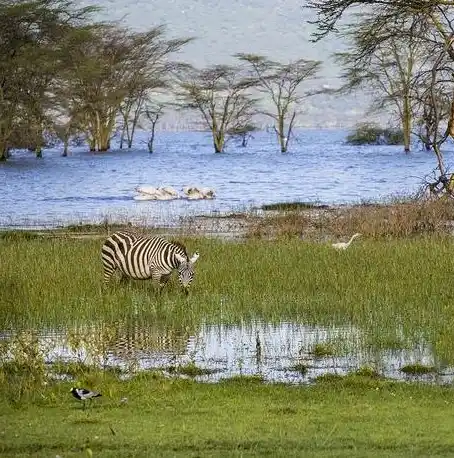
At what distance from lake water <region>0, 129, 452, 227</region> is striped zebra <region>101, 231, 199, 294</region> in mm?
10727

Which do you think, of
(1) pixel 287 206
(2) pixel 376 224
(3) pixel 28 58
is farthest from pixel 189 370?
(3) pixel 28 58

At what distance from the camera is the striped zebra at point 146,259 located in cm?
1394

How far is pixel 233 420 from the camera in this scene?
793cm

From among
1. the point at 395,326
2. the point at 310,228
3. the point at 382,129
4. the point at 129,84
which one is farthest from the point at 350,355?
the point at 382,129

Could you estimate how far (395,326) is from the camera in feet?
39.4

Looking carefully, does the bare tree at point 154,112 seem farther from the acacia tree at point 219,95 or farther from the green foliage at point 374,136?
the green foliage at point 374,136

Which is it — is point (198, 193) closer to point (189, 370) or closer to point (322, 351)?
point (322, 351)

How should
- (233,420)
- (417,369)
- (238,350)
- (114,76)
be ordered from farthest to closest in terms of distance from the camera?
(114,76) < (238,350) < (417,369) < (233,420)

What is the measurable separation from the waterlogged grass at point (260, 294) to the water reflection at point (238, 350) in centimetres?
10

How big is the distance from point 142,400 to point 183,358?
6.84 ft

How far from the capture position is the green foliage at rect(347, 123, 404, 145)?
9019cm

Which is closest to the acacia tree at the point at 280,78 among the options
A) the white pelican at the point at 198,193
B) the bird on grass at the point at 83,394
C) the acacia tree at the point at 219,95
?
the acacia tree at the point at 219,95

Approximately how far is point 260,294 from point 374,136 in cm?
8044

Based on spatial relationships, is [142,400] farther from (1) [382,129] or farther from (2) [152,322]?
(1) [382,129]
